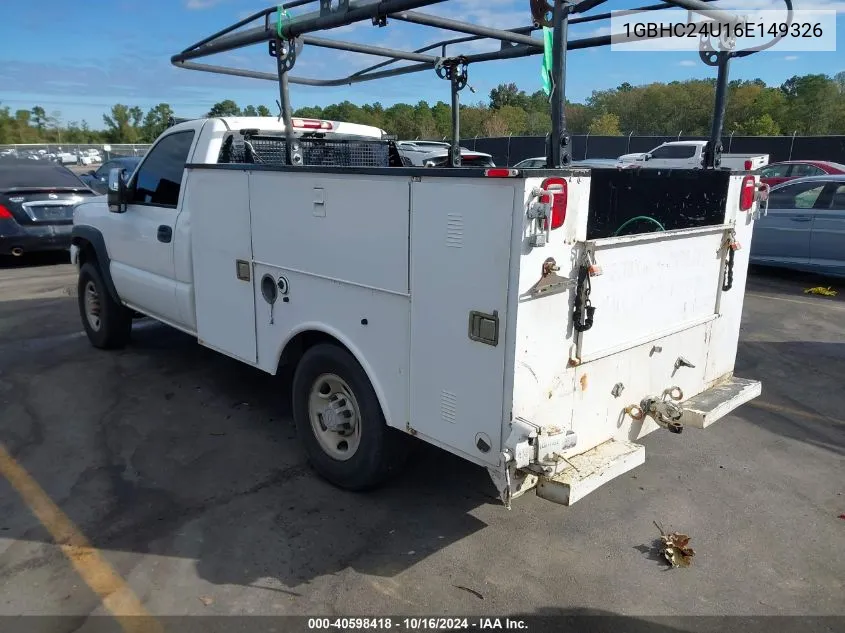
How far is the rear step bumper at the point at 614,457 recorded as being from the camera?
2.91 meters

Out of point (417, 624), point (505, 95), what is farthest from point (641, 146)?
point (417, 624)

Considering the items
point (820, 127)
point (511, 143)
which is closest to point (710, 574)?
point (511, 143)

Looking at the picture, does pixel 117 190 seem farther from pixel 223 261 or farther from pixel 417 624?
pixel 417 624

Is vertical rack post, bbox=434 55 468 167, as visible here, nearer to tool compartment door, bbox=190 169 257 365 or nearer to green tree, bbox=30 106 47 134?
tool compartment door, bbox=190 169 257 365

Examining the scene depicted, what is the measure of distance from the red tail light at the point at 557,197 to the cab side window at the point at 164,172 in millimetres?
3379

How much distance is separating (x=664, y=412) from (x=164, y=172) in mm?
4252

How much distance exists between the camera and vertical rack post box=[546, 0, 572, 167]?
265 centimetres

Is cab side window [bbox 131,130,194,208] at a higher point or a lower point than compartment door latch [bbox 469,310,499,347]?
higher

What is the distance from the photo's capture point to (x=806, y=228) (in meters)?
10.4

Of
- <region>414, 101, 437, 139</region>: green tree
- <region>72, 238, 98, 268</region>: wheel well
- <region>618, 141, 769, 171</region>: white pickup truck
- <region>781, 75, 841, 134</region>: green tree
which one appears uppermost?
<region>781, 75, 841, 134</region>: green tree

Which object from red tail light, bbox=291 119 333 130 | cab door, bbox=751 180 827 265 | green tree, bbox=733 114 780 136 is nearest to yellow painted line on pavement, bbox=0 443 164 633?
red tail light, bbox=291 119 333 130

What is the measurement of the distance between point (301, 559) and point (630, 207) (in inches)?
96.2

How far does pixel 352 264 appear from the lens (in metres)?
3.50

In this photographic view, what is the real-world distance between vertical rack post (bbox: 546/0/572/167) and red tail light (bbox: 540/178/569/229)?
0.15 meters
